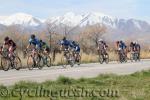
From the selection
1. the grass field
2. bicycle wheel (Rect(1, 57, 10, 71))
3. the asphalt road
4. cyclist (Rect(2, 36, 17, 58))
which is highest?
cyclist (Rect(2, 36, 17, 58))

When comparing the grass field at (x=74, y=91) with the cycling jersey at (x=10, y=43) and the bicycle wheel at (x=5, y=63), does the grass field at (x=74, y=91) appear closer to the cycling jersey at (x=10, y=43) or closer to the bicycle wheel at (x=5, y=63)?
the cycling jersey at (x=10, y=43)

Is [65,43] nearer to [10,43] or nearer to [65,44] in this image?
[65,44]

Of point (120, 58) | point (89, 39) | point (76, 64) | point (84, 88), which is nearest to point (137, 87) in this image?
A: point (84, 88)

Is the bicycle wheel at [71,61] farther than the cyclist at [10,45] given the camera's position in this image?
Yes

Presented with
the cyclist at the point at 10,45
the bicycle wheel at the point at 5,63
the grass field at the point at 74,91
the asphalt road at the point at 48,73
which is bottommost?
the grass field at the point at 74,91

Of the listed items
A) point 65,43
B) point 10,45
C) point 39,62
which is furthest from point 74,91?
point 65,43

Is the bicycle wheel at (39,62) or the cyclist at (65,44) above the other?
the cyclist at (65,44)

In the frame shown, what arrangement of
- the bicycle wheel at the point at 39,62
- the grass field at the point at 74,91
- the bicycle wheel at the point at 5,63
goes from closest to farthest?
the grass field at the point at 74,91 → the bicycle wheel at the point at 5,63 → the bicycle wheel at the point at 39,62

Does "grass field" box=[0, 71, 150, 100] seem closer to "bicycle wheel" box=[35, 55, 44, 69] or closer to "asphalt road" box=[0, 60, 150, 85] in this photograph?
"asphalt road" box=[0, 60, 150, 85]

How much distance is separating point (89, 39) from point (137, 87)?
52.3m

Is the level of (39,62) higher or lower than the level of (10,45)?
lower

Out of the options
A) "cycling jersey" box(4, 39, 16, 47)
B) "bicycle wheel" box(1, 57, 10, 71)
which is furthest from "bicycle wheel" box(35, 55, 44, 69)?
"cycling jersey" box(4, 39, 16, 47)

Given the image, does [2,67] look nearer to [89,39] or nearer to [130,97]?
[130,97]

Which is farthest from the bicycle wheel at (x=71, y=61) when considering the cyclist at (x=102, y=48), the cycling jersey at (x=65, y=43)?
the cyclist at (x=102, y=48)
